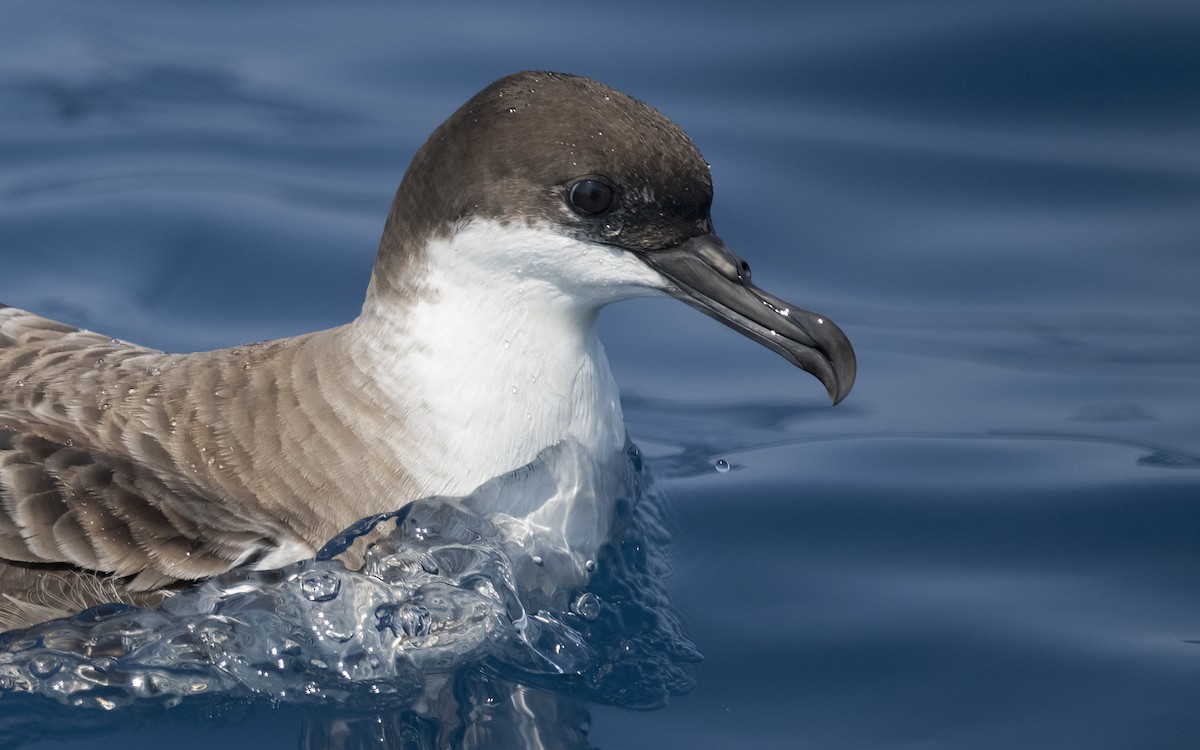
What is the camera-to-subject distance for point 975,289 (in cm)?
602

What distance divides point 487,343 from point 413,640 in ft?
2.51

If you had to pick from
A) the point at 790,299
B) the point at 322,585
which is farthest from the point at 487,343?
the point at 790,299

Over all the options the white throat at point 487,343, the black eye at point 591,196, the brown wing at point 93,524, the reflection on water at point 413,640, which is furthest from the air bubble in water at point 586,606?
the black eye at point 591,196

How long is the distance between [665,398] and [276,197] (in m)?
2.01

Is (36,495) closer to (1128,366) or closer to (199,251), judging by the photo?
(199,251)

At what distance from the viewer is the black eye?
3.73 m

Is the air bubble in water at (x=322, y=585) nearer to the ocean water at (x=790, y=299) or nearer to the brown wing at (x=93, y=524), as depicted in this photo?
the ocean water at (x=790, y=299)

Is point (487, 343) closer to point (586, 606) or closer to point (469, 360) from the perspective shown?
point (469, 360)

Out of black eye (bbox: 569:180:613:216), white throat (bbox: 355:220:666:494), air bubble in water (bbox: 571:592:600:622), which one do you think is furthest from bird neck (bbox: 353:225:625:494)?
air bubble in water (bbox: 571:592:600:622)

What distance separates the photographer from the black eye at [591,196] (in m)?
3.73

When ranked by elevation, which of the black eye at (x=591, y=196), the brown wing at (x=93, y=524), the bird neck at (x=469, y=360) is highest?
the black eye at (x=591, y=196)

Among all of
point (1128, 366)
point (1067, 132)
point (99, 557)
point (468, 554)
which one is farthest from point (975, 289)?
point (99, 557)

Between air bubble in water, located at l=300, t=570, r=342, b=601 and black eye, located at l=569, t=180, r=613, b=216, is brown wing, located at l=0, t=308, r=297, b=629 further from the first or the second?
black eye, located at l=569, t=180, r=613, b=216

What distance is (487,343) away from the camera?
394 cm
